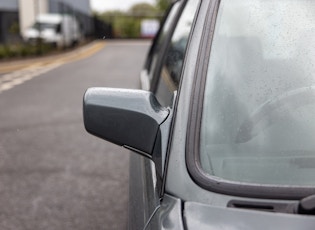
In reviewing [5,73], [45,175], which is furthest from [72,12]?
[45,175]

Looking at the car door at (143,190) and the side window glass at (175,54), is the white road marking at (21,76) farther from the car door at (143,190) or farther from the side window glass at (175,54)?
the car door at (143,190)

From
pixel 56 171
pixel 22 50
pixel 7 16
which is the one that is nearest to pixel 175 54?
pixel 56 171

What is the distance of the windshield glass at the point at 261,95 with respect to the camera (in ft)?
4.96

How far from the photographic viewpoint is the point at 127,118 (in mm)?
1612

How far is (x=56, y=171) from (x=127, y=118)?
318cm

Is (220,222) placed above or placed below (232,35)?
below

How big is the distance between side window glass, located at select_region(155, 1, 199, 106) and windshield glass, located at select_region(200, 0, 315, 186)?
47 centimetres

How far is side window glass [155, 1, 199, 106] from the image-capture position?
7.45 ft

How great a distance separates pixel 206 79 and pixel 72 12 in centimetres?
2413

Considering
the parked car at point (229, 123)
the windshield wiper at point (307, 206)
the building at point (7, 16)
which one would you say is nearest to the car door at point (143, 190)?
the parked car at point (229, 123)

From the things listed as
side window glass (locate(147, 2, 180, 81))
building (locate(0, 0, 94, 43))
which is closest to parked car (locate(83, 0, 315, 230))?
side window glass (locate(147, 2, 180, 81))

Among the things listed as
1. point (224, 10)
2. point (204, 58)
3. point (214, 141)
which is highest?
point (224, 10)

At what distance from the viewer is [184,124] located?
154 cm

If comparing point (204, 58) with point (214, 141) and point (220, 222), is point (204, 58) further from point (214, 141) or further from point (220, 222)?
point (220, 222)
